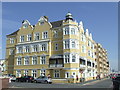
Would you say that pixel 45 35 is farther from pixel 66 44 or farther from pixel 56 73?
pixel 56 73

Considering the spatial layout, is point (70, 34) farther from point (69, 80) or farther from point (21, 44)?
point (21, 44)

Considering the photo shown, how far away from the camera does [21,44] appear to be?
50812 millimetres

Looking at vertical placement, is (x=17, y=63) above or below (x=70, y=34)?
below

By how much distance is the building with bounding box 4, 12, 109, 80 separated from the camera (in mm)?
43438

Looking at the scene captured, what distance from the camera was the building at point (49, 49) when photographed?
143ft

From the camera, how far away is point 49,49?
46344 mm

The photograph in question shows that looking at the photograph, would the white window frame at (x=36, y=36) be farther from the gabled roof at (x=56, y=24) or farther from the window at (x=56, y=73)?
the window at (x=56, y=73)

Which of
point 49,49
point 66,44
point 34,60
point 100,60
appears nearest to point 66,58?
point 66,44

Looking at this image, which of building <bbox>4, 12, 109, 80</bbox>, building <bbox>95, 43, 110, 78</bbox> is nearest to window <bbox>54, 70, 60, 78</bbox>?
building <bbox>4, 12, 109, 80</bbox>

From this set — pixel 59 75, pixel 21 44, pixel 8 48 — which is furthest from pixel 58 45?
pixel 8 48

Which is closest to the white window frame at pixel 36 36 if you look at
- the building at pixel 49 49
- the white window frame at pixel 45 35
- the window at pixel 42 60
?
the building at pixel 49 49

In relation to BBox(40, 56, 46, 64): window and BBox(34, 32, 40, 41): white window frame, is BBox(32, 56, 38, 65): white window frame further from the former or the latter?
BBox(34, 32, 40, 41): white window frame

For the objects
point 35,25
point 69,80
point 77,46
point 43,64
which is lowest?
point 69,80

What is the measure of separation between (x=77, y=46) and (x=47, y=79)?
1010cm
